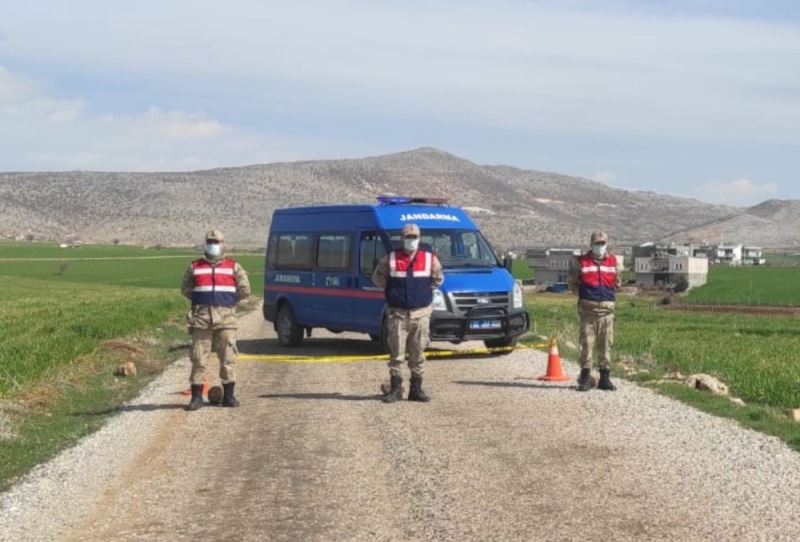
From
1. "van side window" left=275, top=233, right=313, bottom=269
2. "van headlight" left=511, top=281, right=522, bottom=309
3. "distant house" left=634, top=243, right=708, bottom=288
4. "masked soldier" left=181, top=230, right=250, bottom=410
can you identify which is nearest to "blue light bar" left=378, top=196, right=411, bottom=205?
"van side window" left=275, top=233, right=313, bottom=269

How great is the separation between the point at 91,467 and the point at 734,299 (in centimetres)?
6716

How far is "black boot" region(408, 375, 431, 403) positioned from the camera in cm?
1348

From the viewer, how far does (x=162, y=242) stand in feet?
591

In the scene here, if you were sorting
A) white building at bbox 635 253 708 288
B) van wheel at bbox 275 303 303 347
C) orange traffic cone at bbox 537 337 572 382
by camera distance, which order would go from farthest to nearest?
white building at bbox 635 253 708 288, van wheel at bbox 275 303 303 347, orange traffic cone at bbox 537 337 572 382

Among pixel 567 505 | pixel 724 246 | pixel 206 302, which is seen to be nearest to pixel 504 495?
pixel 567 505

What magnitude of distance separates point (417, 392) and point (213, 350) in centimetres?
252

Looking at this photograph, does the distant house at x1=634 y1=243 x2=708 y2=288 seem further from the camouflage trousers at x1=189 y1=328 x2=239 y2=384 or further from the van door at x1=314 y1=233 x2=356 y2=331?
the camouflage trousers at x1=189 y1=328 x2=239 y2=384

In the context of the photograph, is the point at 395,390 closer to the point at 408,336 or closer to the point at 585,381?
the point at 408,336

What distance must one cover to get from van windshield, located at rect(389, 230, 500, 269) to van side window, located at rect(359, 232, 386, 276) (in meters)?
0.31

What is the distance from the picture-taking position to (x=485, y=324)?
18.3 metres

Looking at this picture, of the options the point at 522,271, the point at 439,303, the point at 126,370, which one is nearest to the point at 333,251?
the point at 439,303

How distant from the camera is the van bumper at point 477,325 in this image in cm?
1792

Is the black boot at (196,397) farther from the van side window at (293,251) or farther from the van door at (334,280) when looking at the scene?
the van side window at (293,251)

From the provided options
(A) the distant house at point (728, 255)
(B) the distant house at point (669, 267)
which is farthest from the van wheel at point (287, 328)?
(A) the distant house at point (728, 255)
